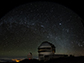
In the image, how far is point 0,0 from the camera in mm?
5234

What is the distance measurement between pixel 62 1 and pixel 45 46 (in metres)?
11.1

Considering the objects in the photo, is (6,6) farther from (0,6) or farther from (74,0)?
(74,0)

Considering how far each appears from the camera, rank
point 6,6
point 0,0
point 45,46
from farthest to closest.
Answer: point 45,46 → point 6,6 → point 0,0

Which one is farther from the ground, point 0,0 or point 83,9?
point 0,0

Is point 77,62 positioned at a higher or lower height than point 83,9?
lower

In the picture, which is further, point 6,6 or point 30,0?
point 30,0

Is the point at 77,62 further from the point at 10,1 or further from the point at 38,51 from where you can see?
the point at 38,51

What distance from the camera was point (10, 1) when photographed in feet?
18.0

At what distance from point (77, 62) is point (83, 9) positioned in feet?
9.21

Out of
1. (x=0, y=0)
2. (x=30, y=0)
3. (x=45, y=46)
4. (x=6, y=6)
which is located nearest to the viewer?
(x=0, y=0)

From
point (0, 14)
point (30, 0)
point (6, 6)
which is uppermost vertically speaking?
point (30, 0)

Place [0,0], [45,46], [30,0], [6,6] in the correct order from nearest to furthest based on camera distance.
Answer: [0,0]
[6,6]
[30,0]
[45,46]

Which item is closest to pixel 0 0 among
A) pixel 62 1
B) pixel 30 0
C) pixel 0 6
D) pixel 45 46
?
pixel 0 6

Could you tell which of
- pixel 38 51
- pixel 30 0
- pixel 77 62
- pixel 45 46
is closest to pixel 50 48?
pixel 45 46
